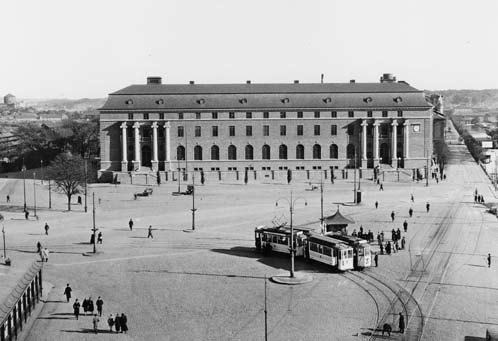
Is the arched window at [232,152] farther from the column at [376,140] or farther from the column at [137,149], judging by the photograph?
the column at [376,140]

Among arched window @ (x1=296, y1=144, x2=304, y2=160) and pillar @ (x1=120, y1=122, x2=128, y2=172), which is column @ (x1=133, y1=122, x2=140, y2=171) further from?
arched window @ (x1=296, y1=144, x2=304, y2=160)

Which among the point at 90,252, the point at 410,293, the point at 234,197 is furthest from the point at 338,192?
the point at 410,293

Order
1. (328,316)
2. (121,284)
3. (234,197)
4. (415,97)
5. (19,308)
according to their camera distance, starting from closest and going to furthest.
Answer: (19,308) < (328,316) < (121,284) < (234,197) < (415,97)

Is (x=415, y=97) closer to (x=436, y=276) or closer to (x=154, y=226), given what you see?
(x=154, y=226)

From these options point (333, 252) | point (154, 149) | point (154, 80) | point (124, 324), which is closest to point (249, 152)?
point (154, 149)

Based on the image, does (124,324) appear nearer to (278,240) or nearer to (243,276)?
(243,276)

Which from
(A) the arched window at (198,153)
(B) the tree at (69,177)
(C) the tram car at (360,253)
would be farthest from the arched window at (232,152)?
(C) the tram car at (360,253)

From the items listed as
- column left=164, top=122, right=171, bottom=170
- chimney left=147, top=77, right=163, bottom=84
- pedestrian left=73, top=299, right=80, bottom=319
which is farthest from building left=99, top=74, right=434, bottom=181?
pedestrian left=73, top=299, right=80, bottom=319
